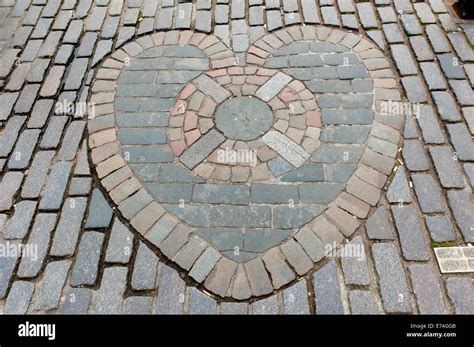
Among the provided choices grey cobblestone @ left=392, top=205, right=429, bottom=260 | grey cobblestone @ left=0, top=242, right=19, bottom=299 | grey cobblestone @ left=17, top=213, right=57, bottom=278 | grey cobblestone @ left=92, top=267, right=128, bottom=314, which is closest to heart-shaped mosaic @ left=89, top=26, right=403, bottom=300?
grey cobblestone @ left=392, top=205, right=429, bottom=260

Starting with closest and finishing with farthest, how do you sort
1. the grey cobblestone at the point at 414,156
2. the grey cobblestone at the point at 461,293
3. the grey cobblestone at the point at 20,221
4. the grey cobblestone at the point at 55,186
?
the grey cobblestone at the point at 461,293 → the grey cobblestone at the point at 20,221 → the grey cobblestone at the point at 55,186 → the grey cobblestone at the point at 414,156

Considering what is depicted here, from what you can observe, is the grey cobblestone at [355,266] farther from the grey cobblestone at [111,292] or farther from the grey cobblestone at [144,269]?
the grey cobblestone at [111,292]

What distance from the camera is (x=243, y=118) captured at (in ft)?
13.3

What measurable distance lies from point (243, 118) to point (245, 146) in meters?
0.35

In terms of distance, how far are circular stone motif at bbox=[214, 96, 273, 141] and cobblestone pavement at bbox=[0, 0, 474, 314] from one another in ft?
0.05

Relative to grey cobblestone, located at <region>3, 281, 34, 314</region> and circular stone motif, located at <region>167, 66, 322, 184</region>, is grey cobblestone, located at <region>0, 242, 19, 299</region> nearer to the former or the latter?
grey cobblestone, located at <region>3, 281, 34, 314</region>

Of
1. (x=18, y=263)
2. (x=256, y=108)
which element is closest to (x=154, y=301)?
(x=18, y=263)

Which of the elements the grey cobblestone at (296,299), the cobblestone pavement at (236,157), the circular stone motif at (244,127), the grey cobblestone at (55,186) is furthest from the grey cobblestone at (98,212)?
the grey cobblestone at (296,299)

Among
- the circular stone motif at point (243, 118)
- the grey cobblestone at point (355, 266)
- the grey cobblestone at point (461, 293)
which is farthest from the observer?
the circular stone motif at point (243, 118)

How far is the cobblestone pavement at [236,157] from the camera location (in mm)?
3092

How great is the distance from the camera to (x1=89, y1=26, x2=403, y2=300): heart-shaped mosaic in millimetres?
3275

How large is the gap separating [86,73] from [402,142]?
11.0ft

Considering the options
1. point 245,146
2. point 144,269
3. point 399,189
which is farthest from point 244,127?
point 144,269

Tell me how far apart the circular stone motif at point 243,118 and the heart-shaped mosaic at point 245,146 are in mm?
10
